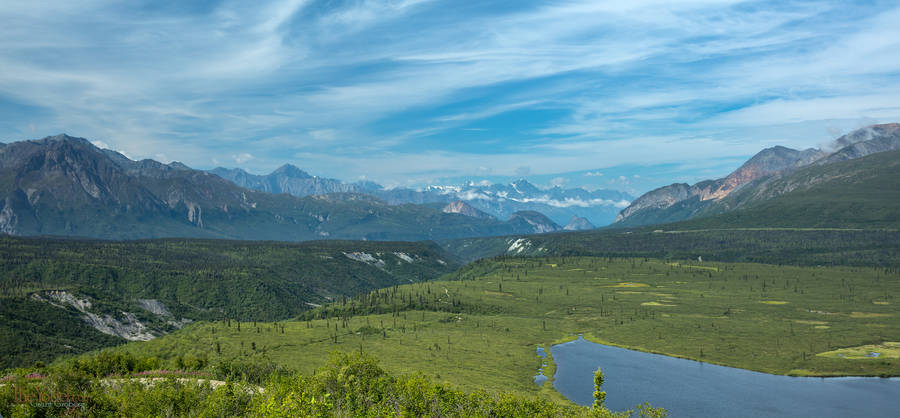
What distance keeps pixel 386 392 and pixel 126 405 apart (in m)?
55.6

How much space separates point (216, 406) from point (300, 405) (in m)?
24.9

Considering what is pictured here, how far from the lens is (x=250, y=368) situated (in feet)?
556

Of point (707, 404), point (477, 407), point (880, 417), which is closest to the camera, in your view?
point (477, 407)

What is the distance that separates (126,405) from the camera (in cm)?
9500

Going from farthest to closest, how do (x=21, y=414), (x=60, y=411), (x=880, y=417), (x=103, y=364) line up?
(x=880, y=417), (x=103, y=364), (x=60, y=411), (x=21, y=414)

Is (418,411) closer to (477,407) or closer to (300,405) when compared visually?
(477,407)

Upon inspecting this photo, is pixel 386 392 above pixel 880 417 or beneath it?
above

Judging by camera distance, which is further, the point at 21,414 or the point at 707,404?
the point at 707,404

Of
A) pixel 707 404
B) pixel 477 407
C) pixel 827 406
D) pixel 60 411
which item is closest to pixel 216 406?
pixel 60 411

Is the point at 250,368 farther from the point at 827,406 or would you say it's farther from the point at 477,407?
the point at 827,406

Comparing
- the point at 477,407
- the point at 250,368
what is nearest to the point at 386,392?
the point at 477,407

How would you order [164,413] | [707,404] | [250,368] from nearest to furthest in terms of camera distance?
[164,413]
[250,368]
[707,404]

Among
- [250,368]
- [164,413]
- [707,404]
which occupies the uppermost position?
[164,413]

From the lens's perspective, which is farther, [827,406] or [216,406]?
[827,406]
